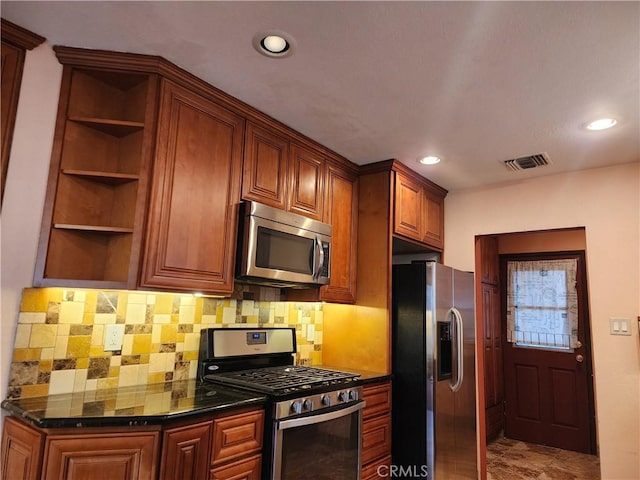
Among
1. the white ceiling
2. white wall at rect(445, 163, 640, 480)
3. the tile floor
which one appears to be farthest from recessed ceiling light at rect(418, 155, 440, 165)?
the tile floor

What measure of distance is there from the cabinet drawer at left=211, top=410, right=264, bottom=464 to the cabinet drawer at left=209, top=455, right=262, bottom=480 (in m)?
0.03

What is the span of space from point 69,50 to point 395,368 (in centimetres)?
262

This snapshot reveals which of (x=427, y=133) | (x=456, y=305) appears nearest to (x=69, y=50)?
(x=427, y=133)

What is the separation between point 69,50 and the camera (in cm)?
187

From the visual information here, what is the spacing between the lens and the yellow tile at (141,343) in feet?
7.02

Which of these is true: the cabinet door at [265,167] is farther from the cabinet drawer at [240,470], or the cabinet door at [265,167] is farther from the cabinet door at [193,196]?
the cabinet drawer at [240,470]

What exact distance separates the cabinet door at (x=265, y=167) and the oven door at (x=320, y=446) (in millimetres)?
1206

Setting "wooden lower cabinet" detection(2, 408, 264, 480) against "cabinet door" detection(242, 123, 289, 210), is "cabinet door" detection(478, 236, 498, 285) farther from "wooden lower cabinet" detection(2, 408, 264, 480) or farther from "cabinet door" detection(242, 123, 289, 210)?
"wooden lower cabinet" detection(2, 408, 264, 480)

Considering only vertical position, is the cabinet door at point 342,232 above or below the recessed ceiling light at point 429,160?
below

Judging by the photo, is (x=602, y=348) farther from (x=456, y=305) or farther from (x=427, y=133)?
(x=427, y=133)

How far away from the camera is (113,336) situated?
2.06m

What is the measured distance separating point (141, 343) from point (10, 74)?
1.32 metres

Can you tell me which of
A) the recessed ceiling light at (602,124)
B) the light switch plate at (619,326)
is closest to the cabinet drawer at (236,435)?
the recessed ceiling light at (602,124)

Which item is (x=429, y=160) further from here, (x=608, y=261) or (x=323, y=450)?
(x=323, y=450)
